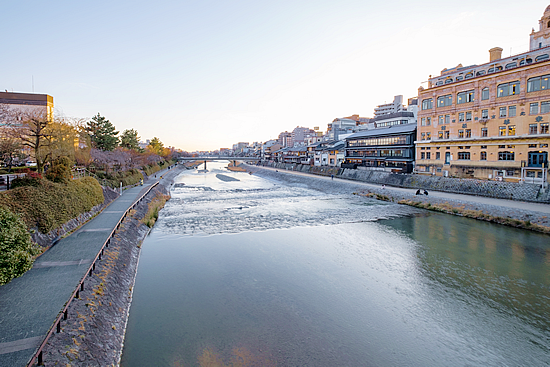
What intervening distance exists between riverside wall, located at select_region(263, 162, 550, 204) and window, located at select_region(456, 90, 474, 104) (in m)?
11.3

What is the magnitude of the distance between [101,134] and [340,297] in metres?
43.5

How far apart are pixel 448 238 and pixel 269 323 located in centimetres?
1687

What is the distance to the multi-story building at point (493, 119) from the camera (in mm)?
29641

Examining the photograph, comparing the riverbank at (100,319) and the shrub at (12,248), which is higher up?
the shrub at (12,248)

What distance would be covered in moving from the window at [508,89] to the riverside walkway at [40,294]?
4292cm

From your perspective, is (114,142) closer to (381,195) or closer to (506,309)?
(381,195)

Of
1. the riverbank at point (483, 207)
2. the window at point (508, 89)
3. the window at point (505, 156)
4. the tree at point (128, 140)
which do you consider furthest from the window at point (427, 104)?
the tree at point (128, 140)

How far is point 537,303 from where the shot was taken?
452 inches

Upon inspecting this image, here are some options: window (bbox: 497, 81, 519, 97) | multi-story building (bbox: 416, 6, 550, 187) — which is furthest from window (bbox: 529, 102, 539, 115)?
window (bbox: 497, 81, 519, 97)

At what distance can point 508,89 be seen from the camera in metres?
32.3

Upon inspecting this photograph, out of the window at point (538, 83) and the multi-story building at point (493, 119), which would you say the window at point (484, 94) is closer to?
the multi-story building at point (493, 119)

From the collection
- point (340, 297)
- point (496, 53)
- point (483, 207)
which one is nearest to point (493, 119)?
point (496, 53)

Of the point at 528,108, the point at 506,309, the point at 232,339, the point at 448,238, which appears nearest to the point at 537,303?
the point at 506,309

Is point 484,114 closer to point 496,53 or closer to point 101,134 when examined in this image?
point 496,53
